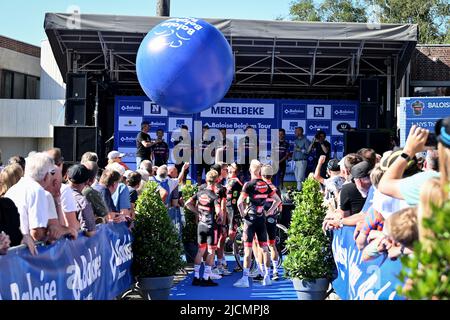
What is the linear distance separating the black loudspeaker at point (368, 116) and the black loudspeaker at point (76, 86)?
22.5 ft

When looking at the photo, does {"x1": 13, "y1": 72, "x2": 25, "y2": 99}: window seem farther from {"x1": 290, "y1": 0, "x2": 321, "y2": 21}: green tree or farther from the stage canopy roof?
{"x1": 290, "y1": 0, "x2": 321, "y2": 21}: green tree

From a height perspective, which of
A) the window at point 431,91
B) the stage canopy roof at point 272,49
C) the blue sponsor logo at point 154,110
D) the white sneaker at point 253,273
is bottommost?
the white sneaker at point 253,273

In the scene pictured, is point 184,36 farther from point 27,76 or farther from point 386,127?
point 27,76

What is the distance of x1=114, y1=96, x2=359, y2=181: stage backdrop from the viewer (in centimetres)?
1839

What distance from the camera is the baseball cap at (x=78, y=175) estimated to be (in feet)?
21.9

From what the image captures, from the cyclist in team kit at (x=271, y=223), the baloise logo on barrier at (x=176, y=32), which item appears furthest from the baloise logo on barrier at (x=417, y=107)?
the baloise logo on barrier at (x=176, y=32)

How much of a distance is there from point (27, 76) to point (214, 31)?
24.0 metres

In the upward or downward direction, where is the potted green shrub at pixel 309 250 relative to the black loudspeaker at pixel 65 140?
downward

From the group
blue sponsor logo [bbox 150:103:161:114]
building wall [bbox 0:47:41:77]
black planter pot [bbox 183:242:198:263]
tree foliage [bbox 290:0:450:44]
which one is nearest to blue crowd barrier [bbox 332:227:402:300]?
black planter pot [bbox 183:242:198:263]

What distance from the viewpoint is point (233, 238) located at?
12383 mm

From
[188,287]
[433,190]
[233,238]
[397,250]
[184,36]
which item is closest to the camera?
[433,190]

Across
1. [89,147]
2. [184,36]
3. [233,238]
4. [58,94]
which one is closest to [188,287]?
[233,238]

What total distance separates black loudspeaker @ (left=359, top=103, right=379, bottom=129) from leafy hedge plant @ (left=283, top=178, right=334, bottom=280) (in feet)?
25.8

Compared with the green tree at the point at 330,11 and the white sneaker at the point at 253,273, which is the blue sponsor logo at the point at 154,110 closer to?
the white sneaker at the point at 253,273
